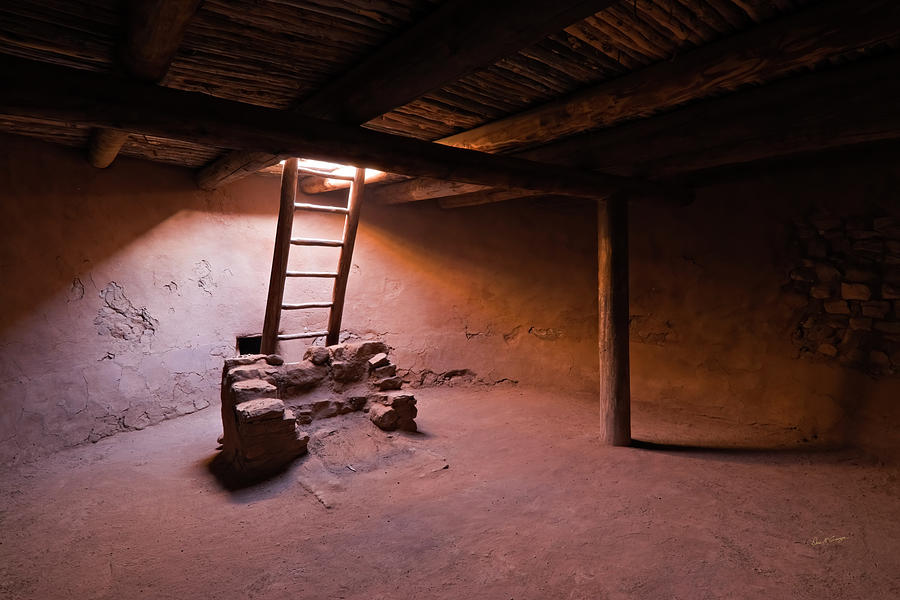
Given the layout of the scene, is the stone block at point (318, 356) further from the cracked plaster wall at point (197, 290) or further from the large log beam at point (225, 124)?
the large log beam at point (225, 124)

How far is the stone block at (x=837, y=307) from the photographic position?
4.04 metres

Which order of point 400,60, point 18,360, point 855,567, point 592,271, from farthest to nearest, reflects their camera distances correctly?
1. point 592,271
2. point 18,360
3. point 855,567
4. point 400,60

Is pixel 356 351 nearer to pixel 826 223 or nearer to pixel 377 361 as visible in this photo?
pixel 377 361

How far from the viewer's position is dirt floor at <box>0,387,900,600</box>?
221 cm

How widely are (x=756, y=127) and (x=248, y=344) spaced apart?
4992 millimetres

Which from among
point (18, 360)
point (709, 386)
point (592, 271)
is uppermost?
point (592, 271)

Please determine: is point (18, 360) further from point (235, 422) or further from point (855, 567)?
point (855, 567)

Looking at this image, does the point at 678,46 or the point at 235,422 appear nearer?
the point at 678,46

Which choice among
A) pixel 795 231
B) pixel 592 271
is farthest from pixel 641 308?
pixel 795 231

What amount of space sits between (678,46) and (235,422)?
3.42 meters

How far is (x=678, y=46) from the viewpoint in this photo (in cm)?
240

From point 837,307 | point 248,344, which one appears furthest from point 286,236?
point 837,307

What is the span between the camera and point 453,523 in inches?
107

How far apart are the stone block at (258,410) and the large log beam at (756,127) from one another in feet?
8.57
